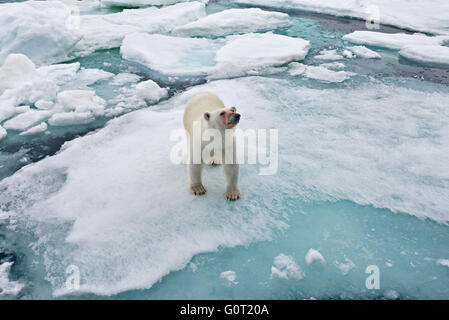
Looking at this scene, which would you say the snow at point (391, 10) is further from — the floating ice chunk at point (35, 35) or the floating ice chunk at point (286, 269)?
the floating ice chunk at point (286, 269)

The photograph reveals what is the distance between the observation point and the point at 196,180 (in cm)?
239

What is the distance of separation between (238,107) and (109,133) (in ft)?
4.63

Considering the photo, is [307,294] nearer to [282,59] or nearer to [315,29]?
[282,59]

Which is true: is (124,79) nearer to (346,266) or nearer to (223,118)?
(223,118)

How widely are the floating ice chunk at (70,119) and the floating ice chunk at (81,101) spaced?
4.1 inches

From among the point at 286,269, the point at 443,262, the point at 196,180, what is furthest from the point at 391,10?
the point at 286,269

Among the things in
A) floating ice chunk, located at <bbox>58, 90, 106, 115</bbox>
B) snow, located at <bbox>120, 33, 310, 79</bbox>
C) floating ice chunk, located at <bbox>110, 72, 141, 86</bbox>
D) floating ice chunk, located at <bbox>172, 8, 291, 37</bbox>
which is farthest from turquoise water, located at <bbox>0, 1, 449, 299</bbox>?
floating ice chunk, located at <bbox>172, 8, 291, 37</bbox>

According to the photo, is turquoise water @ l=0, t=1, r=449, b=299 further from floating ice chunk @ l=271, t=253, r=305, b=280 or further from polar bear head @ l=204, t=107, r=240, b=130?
polar bear head @ l=204, t=107, r=240, b=130

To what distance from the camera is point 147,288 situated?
1.82 metres

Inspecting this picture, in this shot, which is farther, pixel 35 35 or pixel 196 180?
pixel 35 35

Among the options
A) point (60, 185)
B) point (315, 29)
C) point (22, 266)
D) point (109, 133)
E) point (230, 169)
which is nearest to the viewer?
point (22, 266)

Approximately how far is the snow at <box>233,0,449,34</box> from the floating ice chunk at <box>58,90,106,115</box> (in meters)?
6.47

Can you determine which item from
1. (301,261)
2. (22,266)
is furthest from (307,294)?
(22,266)

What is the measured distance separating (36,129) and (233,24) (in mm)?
4829
